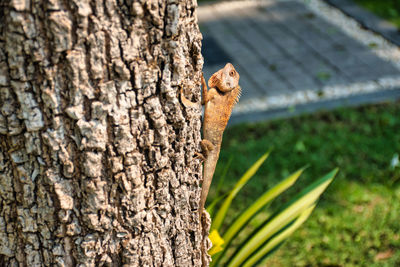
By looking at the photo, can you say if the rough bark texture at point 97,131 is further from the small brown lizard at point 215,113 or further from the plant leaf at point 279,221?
the plant leaf at point 279,221

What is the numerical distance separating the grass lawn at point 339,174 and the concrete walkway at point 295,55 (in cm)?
40

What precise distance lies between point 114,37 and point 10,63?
318mm

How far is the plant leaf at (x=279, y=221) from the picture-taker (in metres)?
2.26

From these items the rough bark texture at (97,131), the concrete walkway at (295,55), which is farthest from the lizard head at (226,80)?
the concrete walkway at (295,55)

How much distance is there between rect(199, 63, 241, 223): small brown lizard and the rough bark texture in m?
0.25

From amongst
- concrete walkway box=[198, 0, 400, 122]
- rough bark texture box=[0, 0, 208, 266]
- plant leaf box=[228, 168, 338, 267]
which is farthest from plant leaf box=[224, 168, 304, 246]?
concrete walkway box=[198, 0, 400, 122]

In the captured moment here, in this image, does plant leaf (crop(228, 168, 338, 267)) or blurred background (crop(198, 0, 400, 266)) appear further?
blurred background (crop(198, 0, 400, 266))

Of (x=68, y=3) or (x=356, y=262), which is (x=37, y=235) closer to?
(x=68, y=3)

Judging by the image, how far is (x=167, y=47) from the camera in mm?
1316

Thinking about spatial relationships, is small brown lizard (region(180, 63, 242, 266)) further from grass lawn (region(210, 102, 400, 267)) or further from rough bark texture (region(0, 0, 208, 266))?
grass lawn (region(210, 102, 400, 267))

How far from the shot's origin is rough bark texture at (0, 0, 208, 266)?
116 centimetres

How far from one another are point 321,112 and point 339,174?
1108mm

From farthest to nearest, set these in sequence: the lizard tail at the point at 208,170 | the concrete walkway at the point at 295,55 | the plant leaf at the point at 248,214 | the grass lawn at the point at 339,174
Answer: the concrete walkway at the point at 295,55 < the grass lawn at the point at 339,174 < the plant leaf at the point at 248,214 < the lizard tail at the point at 208,170

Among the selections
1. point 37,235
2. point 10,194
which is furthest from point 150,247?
point 10,194
